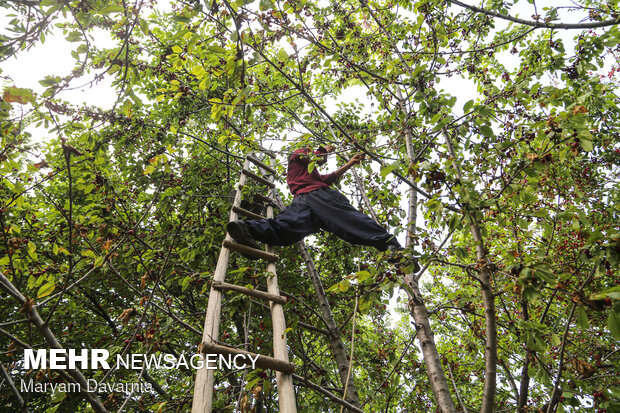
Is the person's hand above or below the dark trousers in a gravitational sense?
above

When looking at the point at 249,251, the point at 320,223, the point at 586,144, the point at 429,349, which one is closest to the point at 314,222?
the point at 320,223

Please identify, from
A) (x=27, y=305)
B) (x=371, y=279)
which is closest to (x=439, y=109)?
(x=371, y=279)

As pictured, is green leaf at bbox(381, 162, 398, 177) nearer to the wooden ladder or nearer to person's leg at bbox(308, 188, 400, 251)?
person's leg at bbox(308, 188, 400, 251)

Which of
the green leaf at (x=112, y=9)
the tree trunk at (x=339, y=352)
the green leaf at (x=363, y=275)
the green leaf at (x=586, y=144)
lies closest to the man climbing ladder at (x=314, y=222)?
the tree trunk at (x=339, y=352)

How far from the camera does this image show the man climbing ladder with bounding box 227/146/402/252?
3.28 m

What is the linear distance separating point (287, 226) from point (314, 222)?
13.9 inches

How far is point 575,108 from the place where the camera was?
1.78 m

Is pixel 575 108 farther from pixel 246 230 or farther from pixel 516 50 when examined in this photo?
pixel 516 50

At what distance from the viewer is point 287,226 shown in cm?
354

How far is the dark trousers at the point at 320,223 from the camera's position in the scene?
3.32m

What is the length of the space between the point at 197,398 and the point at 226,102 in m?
2.09

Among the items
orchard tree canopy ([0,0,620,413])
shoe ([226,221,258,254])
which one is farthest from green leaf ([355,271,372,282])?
shoe ([226,221,258,254])

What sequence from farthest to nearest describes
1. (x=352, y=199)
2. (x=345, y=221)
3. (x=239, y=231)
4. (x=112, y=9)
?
(x=352, y=199)
(x=345, y=221)
(x=239, y=231)
(x=112, y=9)

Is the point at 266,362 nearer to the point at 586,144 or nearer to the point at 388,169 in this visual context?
the point at 388,169
